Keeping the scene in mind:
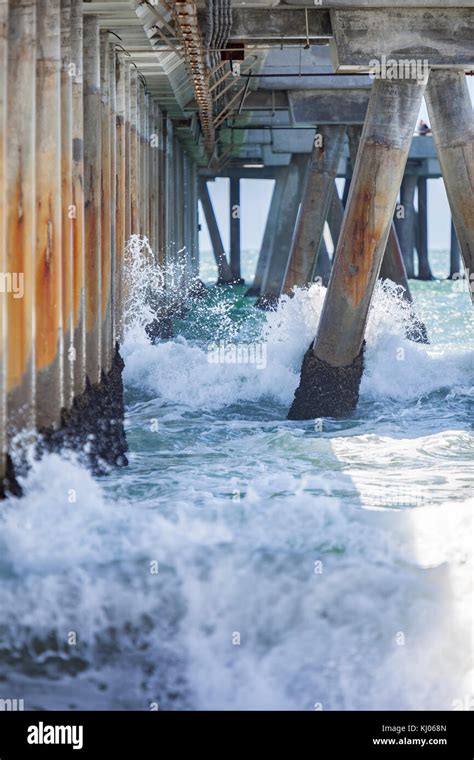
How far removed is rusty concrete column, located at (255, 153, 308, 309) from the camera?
89.3 ft

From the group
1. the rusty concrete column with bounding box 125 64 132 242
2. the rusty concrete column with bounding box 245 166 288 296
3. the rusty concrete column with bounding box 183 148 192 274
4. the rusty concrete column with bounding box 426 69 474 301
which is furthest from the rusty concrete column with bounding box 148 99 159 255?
the rusty concrete column with bounding box 245 166 288 296

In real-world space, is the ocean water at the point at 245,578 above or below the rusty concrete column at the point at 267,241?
below

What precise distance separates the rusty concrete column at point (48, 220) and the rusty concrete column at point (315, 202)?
38.0ft

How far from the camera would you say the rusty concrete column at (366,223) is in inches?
467

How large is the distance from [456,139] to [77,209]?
446 cm

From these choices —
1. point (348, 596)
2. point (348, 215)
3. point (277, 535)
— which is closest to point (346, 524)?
point (277, 535)

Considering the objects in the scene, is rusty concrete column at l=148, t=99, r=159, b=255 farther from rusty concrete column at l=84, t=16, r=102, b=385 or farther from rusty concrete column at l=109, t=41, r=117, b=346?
rusty concrete column at l=84, t=16, r=102, b=385

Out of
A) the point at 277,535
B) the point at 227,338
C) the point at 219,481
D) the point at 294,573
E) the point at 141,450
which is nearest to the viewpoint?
the point at 294,573

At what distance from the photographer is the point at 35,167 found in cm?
827

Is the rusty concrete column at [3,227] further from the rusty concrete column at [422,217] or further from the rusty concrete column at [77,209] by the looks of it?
the rusty concrete column at [422,217]

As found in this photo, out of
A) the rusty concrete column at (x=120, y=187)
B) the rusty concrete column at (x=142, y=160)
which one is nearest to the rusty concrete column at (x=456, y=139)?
the rusty concrete column at (x=120, y=187)

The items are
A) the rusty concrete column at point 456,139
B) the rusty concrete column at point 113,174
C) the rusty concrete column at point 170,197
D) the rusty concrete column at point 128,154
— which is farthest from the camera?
the rusty concrete column at point 170,197
